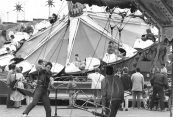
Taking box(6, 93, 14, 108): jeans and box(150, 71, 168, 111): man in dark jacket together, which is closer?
box(150, 71, 168, 111): man in dark jacket

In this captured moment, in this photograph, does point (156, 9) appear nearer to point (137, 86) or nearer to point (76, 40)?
point (137, 86)

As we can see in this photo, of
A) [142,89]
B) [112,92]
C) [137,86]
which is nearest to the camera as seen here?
[112,92]

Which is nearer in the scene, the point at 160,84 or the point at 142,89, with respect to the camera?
the point at 160,84

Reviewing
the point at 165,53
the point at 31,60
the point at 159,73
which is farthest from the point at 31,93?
the point at 31,60

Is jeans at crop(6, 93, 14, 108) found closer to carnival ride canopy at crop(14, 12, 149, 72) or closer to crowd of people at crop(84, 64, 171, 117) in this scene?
crowd of people at crop(84, 64, 171, 117)

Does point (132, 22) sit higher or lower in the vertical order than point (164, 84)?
higher

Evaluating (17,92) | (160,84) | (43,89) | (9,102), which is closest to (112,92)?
(43,89)

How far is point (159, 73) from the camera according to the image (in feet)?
58.4

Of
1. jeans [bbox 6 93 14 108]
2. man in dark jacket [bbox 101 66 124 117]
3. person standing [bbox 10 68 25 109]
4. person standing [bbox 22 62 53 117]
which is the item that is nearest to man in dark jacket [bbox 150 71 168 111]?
person standing [bbox 10 68 25 109]

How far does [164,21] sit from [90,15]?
1552cm

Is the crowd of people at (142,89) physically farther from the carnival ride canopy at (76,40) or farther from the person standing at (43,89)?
the carnival ride canopy at (76,40)

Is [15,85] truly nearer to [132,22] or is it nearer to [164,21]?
[164,21]

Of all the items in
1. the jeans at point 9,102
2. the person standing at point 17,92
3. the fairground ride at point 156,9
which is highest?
the fairground ride at point 156,9

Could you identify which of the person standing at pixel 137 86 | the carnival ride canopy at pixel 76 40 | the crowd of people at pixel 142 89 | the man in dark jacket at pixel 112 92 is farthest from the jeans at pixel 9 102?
the man in dark jacket at pixel 112 92
